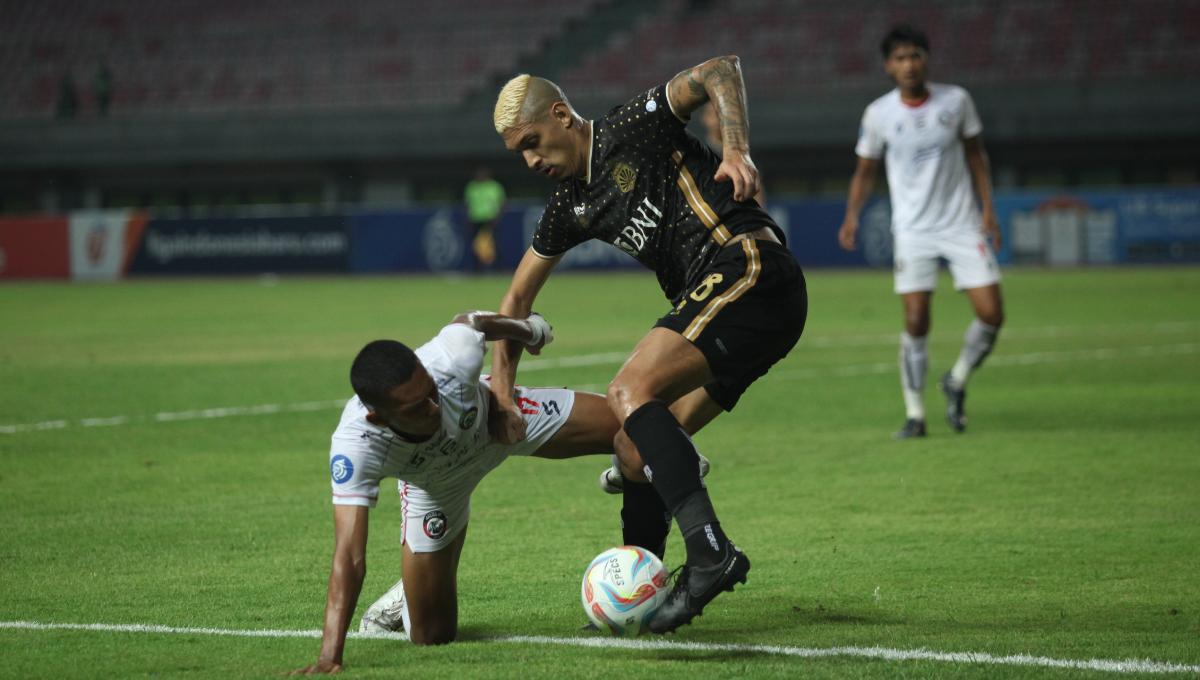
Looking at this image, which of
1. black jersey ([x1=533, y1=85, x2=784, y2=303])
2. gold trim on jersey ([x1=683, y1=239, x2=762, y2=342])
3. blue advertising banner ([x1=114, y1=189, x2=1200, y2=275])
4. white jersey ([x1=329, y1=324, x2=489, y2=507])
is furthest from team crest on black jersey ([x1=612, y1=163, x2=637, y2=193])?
blue advertising banner ([x1=114, y1=189, x2=1200, y2=275])

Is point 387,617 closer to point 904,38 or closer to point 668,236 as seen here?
point 668,236

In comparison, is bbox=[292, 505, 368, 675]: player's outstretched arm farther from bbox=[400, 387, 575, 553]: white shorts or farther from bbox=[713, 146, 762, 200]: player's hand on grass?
bbox=[713, 146, 762, 200]: player's hand on grass

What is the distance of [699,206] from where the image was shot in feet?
17.3

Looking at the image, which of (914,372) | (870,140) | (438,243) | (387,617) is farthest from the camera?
(438,243)

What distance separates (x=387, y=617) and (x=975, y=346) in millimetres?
5961

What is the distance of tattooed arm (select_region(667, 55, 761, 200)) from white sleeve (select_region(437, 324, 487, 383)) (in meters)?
0.92

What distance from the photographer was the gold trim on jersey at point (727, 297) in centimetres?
505

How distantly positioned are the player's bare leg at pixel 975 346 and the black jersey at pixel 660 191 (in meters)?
5.04

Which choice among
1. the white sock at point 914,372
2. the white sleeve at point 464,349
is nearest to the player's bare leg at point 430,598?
the white sleeve at point 464,349

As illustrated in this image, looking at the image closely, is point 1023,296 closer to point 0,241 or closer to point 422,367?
point 422,367

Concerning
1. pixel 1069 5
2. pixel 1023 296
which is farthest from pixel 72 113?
pixel 1023 296

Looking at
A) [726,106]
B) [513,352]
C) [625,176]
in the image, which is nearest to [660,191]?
[625,176]

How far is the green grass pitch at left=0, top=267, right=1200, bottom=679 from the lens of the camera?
15.6 feet

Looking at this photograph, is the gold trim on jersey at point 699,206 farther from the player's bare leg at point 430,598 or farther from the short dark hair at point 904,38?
the short dark hair at point 904,38
